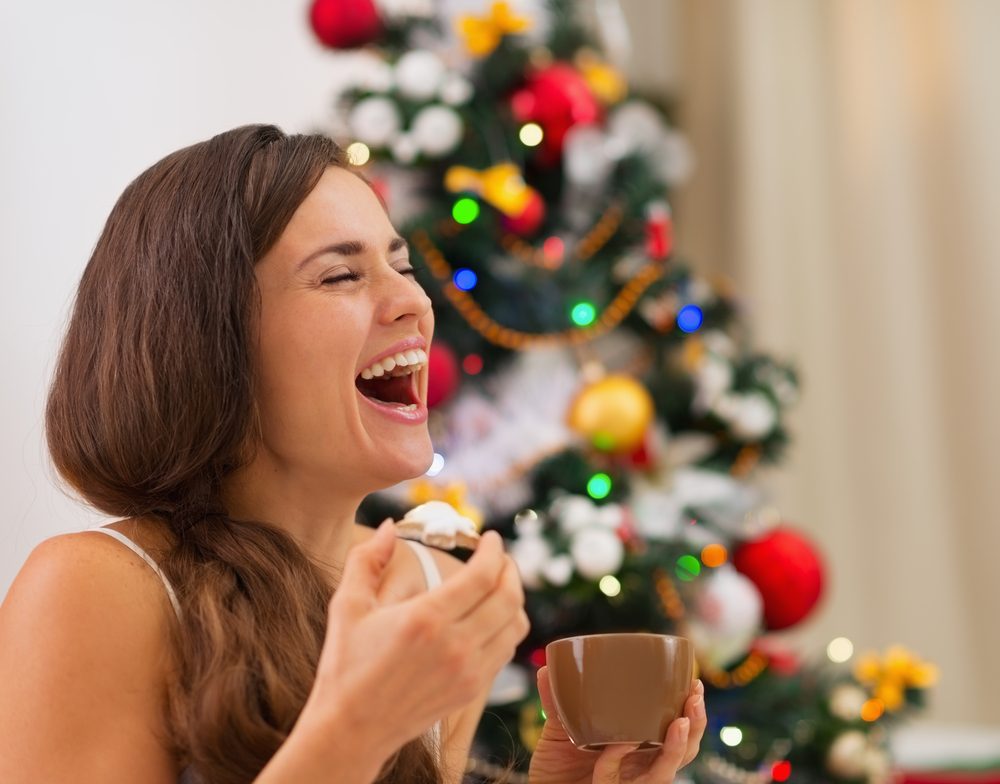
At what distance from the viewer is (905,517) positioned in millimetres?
3236

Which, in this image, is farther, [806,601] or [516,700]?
[806,601]

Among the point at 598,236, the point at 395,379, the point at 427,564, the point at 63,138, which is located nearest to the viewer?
the point at 395,379

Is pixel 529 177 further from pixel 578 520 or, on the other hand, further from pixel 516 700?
pixel 516 700

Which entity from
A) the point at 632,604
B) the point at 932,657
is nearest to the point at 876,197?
the point at 932,657

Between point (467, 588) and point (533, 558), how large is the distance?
4.07ft

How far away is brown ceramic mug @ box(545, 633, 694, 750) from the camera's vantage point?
89 centimetres

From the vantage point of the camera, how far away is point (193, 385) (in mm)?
1085

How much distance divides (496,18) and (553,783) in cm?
165

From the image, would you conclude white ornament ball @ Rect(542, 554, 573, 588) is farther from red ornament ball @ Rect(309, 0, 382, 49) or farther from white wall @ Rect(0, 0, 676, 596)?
red ornament ball @ Rect(309, 0, 382, 49)

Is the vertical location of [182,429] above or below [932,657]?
above

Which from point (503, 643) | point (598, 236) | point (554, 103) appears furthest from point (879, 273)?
point (503, 643)

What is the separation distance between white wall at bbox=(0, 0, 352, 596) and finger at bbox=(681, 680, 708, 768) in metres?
0.82

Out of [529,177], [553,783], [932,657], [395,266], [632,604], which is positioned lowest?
[932,657]

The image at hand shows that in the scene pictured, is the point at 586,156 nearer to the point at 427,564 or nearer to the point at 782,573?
the point at 782,573
